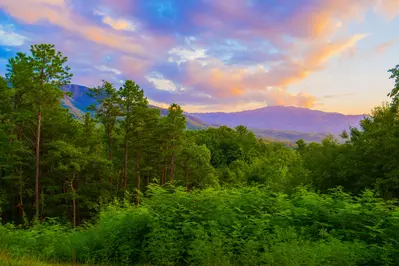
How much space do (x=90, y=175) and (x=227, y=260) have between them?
38.3 metres

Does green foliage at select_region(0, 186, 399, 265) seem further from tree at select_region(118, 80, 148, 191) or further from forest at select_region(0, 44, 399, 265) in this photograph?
tree at select_region(118, 80, 148, 191)

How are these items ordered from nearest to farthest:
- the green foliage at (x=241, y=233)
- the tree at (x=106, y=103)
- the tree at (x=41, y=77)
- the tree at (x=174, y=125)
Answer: the green foliage at (x=241, y=233) < the tree at (x=41, y=77) < the tree at (x=106, y=103) < the tree at (x=174, y=125)

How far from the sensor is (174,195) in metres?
11.2

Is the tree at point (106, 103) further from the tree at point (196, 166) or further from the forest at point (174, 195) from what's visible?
the tree at point (196, 166)

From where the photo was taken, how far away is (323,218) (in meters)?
10.3

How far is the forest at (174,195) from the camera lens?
9.04 m

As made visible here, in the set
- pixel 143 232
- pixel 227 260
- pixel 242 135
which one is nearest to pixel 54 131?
pixel 143 232

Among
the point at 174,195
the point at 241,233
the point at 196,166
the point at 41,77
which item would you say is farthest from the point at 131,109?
the point at 241,233

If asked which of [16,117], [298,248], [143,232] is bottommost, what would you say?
[143,232]

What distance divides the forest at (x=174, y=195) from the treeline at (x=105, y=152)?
155 millimetres

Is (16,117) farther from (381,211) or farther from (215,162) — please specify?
(215,162)

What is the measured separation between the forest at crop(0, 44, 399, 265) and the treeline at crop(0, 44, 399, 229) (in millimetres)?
155

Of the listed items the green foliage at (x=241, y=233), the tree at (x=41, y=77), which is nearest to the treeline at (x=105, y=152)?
the tree at (x=41, y=77)

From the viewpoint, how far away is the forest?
904 centimetres
